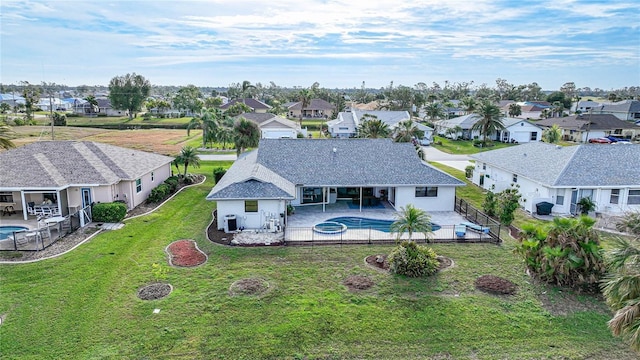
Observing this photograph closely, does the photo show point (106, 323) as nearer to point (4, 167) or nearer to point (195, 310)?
point (195, 310)

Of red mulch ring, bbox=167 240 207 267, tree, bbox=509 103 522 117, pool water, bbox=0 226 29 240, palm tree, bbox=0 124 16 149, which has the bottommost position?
red mulch ring, bbox=167 240 207 267

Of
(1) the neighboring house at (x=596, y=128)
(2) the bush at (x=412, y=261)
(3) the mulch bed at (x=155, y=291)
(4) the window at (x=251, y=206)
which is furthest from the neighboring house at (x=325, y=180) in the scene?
(1) the neighboring house at (x=596, y=128)

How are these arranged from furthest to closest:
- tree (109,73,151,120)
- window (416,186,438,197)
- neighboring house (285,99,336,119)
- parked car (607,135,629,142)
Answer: neighboring house (285,99,336,119), tree (109,73,151,120), parked car (607,135,629,142), window (416,186,438,197)

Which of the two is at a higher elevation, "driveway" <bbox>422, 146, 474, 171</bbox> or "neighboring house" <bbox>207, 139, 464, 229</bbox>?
"neighboring house" <bbox>207, 139, 464, 229</bbox>

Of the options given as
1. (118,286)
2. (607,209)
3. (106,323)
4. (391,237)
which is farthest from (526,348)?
(607,209)

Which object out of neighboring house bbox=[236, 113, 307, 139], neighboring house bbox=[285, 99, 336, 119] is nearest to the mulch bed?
neighboring house bbox=[236, 113, 307, 139]

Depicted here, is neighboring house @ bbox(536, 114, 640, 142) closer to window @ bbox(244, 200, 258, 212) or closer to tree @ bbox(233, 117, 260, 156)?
tree @ bbox(233, 117, 260, 156)

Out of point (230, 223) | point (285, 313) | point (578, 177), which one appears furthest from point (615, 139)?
point (285, 313)

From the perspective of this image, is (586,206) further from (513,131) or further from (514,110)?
(514,110)
